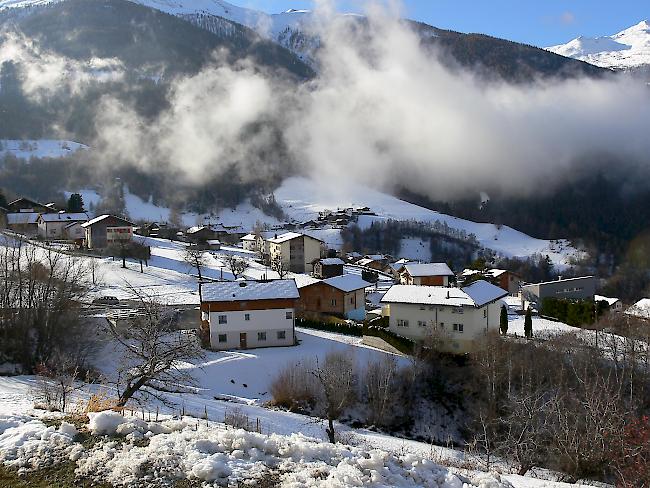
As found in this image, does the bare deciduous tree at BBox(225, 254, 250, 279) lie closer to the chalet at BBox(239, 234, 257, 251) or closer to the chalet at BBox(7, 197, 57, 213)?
the chalet at BBox(239, 234, 257, 251)

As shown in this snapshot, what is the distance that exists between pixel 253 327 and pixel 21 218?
5340 cm

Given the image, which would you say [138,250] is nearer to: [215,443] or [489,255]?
[215,443]

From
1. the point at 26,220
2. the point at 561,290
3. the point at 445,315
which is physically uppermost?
the point at 26,220

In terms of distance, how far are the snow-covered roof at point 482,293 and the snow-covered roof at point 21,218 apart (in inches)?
2239

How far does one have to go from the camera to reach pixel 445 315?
32938 millimetres

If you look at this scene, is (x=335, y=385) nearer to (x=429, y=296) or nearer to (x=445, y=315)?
(x=445, y=315)

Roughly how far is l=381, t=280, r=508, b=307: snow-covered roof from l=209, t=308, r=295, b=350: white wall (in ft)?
22.4

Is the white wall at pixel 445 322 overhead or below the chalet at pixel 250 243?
overhead

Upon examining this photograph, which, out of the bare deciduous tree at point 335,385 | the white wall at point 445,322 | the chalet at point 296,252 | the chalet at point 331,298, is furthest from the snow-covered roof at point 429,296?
the chalet at point 296,252

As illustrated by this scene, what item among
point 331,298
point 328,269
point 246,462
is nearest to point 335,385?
point 246,462

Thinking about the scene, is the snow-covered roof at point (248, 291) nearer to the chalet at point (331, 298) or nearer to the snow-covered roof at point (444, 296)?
the snow-covered roof at point (444, 296)

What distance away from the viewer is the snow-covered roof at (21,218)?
6775 cm

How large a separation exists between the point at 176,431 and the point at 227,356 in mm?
19890

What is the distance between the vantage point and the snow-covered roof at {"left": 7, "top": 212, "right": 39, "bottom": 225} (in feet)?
222
